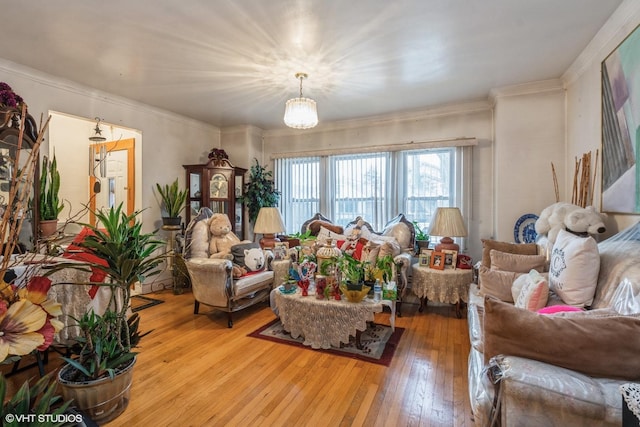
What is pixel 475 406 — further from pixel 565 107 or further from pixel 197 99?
pixel 197 99

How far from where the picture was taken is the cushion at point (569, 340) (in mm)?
1004

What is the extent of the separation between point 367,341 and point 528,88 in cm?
320

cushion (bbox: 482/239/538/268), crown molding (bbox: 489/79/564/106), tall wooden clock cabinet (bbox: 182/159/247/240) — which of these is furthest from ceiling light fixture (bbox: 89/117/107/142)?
crown molding (bbox: 489/79/564/106)

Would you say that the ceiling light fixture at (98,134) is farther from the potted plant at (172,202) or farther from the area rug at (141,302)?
the area rug at (141,302)

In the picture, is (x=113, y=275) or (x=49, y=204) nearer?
(x=113, y=275)

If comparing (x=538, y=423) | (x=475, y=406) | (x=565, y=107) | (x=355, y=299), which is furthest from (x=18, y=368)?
(x=565, y=107)

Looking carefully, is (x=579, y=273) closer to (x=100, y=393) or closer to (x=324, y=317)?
(x=324, y=317)

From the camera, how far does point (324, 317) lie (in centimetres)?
242

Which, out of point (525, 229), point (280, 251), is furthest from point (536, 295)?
point (280, 251)

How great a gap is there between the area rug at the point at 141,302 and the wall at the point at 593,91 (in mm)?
4577

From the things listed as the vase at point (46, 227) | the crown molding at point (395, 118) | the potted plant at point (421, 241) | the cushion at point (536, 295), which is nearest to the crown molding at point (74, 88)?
the vase at point (46, 227)

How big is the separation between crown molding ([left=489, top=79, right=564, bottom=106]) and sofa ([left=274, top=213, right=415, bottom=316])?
1.79 meters

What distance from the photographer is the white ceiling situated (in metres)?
2.01

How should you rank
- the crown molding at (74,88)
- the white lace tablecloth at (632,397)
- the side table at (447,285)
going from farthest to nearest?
the side table at (447,285) < the crown molding at (74,88) < the white lace tablecloth at (632,397)
